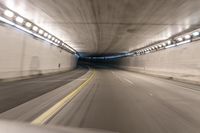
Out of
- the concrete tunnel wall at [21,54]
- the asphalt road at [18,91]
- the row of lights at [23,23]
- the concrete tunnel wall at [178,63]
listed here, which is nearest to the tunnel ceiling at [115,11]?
the row of lights at [23,23]

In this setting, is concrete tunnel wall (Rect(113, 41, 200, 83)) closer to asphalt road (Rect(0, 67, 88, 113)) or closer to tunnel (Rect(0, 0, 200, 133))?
tunnel (Rect(0, 0, 200, 133))

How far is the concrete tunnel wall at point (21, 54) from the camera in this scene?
1445 cm

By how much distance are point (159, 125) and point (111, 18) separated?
9.73m

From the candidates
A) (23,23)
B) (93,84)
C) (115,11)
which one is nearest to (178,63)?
(93,84)

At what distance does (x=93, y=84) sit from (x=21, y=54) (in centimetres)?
637

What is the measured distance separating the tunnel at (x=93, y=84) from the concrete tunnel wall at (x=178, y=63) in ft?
0.30

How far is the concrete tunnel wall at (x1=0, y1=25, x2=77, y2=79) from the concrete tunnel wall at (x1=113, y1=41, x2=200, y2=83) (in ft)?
47.9

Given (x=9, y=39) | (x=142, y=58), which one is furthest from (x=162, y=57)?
(x=9, y=39)

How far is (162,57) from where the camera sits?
91.1 ft

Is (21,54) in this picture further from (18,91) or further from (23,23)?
(18,91)

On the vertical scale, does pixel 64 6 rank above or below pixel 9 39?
above

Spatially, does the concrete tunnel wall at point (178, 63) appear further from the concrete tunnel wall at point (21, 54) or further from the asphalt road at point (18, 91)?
the concrete tunnel wall at point (21, 54)

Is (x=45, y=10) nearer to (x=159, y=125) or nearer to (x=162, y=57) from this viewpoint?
(x=159, y=125)

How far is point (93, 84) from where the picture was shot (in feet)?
56.5
